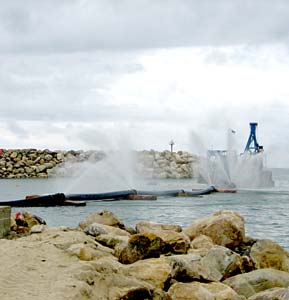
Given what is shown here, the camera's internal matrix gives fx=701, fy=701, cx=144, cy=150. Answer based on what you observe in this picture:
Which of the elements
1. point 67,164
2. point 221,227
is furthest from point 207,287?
point 67,164

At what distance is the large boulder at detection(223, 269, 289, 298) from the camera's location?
9648 millimetres

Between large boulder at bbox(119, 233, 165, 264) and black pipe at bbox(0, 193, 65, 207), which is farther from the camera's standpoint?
black pipe at bbox(0, 193, 65, 207)

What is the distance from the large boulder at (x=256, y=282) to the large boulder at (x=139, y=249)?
142 centimetres

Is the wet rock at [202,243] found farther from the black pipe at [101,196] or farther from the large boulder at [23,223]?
the black pipe at [101,196]

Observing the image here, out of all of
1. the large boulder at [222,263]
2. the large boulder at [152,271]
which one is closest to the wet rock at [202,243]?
the large boulder at [222,263]

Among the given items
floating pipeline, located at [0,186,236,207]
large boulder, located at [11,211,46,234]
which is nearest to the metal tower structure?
floating pipeline, located at [0,186,236,207]

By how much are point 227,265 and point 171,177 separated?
6942 cm

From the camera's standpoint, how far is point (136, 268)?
1015cm

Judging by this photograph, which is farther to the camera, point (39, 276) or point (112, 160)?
point (112, 160)

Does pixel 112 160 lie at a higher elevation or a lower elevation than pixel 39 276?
higher

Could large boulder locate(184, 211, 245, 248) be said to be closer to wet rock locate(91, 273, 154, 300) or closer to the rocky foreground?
the rocky foreground

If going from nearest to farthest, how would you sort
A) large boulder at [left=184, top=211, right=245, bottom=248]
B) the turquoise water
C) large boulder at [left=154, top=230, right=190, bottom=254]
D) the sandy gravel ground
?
the sandy gravel ground < large boulder at [left=154, top=230, right=190, bottom=254] < large boulder at [left=184, top=211, right=245, bottom=248] < the turquoise water

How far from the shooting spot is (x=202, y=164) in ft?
177

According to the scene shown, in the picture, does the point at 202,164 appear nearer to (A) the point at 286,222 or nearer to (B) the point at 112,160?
(B) the point at 112,160
